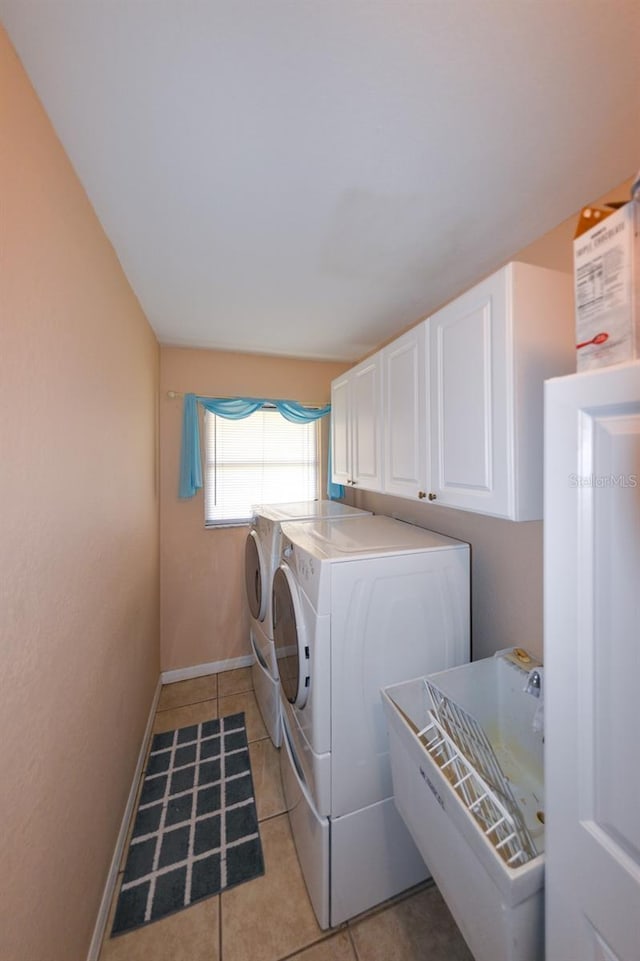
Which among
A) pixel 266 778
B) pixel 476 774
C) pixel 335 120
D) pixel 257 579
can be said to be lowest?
pixel 266 778

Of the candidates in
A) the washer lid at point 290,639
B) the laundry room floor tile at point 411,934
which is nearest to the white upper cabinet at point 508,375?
the washer lid at point 290,639

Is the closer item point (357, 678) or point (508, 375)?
point (508, 375)

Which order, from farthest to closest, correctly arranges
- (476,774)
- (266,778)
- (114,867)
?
(266,778), (114,867), (476,774)

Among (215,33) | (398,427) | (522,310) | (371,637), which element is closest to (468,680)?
(371,637)

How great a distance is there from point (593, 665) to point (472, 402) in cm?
90

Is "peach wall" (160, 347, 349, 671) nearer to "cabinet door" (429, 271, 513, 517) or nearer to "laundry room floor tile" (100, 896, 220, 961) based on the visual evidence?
"laundry room floor tile" (100, 896, 220, 961)

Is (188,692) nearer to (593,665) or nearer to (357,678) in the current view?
(357,678)

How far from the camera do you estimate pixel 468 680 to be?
1.34 meters

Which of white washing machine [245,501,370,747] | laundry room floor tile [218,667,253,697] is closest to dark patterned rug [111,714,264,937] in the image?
white washing machine [245,501,370,747]

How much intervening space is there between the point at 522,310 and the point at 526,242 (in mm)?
679

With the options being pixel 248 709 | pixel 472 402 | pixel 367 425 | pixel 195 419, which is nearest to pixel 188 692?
pixel 248 709

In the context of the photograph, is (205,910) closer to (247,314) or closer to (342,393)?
(342,393)

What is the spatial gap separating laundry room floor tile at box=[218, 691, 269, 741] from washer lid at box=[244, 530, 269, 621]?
747mm

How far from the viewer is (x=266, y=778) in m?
1.92
